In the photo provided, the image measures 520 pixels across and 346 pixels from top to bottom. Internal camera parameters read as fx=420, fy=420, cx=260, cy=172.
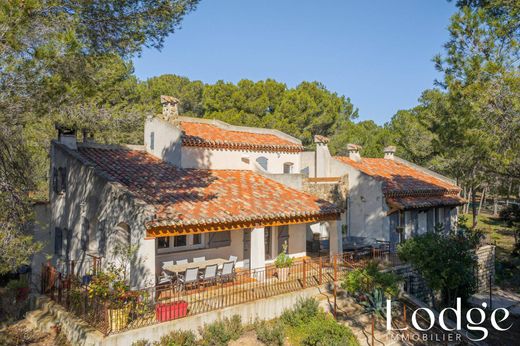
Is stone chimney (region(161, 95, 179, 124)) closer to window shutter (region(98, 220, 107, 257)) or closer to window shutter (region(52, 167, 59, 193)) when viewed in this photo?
window shutter (region(52, 167, 59, 193))

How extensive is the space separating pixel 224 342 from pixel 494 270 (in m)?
20.0

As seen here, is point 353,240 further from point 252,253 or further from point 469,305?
point 252,253

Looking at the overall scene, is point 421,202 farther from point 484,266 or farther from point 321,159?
point 484,266

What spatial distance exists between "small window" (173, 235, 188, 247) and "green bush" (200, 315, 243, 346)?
4.50 metres

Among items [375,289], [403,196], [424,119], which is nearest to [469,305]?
[403,196]

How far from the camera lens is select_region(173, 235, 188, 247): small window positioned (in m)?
15.9

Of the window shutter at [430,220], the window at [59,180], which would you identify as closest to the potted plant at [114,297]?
the window at [59,180]

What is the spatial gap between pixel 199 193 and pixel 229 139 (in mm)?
5951

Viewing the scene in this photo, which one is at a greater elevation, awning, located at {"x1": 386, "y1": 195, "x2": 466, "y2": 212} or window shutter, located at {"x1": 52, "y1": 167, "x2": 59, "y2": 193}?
window shutter, located at {"x1": 52, "y1": 167, "x2": 59, "y2": 193}

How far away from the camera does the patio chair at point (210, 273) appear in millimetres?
13875

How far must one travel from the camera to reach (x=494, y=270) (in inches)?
979

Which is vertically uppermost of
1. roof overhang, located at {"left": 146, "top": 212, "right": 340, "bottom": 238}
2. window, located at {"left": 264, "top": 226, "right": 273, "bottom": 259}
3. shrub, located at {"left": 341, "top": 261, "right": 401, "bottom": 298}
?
roof overhang, located at {"left": 146, "top": 212, "right": 340, "bottom": 238}

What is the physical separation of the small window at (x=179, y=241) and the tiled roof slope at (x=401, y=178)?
9.86 meters

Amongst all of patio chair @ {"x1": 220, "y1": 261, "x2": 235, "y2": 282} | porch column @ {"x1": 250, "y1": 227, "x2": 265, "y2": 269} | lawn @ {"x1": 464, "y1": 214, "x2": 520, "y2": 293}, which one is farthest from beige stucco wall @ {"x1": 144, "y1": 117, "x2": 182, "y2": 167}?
lawn @ {"x1": 464, "y1": 214, "x2": 520, "y2": 293}
